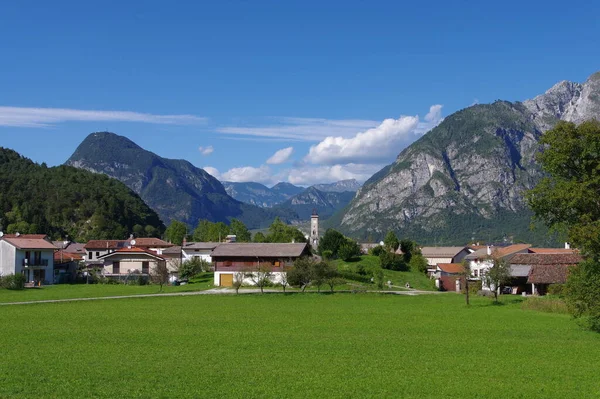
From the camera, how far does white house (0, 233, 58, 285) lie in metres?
81.1

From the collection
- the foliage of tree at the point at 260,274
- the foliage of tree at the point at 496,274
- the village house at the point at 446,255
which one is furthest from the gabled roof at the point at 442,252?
the foliage of tree at the point at 496,274

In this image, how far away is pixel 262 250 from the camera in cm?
8069

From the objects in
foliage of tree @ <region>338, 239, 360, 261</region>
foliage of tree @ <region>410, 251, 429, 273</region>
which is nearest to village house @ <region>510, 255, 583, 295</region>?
foliage of tree @ <region>410, 251, 429, 273</region>

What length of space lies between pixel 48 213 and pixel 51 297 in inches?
4947

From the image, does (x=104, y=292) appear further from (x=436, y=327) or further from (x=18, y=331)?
(x=436, y=327)

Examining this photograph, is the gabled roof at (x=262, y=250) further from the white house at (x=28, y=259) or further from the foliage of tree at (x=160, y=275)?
the white house at (x=28, y=259)

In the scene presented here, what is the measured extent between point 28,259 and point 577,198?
6983 centimetres

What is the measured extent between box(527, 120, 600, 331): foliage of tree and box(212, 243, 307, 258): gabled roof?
45.1 m

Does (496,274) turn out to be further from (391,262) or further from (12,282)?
(12,282)

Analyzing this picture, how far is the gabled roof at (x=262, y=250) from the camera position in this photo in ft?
260

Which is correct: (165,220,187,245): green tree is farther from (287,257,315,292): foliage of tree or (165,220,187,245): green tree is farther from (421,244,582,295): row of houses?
(287,257,315,292): foliage of tree

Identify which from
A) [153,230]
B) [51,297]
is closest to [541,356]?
[51,297]

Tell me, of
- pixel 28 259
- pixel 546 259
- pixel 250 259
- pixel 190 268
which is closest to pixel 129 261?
pixel 190 268

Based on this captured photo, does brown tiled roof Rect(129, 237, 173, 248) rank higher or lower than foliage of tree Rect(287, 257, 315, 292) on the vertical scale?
higher
